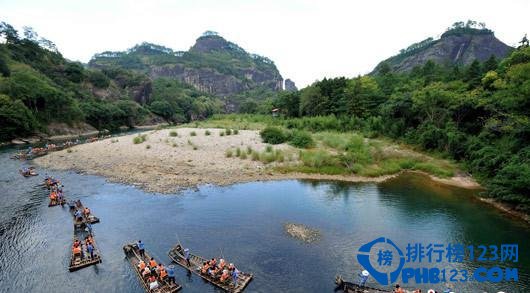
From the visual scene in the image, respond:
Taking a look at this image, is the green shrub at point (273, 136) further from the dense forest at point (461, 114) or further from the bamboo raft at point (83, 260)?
the bamboo raft at point (83, 260)

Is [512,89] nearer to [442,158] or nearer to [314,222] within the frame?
[442,158]

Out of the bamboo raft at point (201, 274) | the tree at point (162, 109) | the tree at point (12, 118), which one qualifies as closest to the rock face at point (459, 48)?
the tree at point (162, 109)

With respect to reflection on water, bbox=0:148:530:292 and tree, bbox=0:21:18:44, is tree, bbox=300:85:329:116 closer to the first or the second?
reflection on water, bbox=0:148:530:292

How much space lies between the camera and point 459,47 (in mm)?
156125

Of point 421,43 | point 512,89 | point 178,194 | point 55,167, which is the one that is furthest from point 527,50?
point 421,43

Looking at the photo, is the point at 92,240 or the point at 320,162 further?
the point at 320,162

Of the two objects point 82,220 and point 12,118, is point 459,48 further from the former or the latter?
point 82,220

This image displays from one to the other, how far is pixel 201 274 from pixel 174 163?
24.8 m

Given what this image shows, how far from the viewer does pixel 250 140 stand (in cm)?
5203

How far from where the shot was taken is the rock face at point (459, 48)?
151 meters

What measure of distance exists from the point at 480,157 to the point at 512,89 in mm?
7952

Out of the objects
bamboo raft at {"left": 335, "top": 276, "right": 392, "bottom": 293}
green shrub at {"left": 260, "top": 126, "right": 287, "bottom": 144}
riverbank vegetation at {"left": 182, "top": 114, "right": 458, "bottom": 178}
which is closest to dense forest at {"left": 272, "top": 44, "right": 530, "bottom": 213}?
riverbank vegetation at {"left": 182, "top": 114, "right": 458, "bottom": 178}

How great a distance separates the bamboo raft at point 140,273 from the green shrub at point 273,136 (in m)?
33.5

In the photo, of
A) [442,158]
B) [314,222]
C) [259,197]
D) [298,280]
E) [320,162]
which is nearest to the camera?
[298,280]
